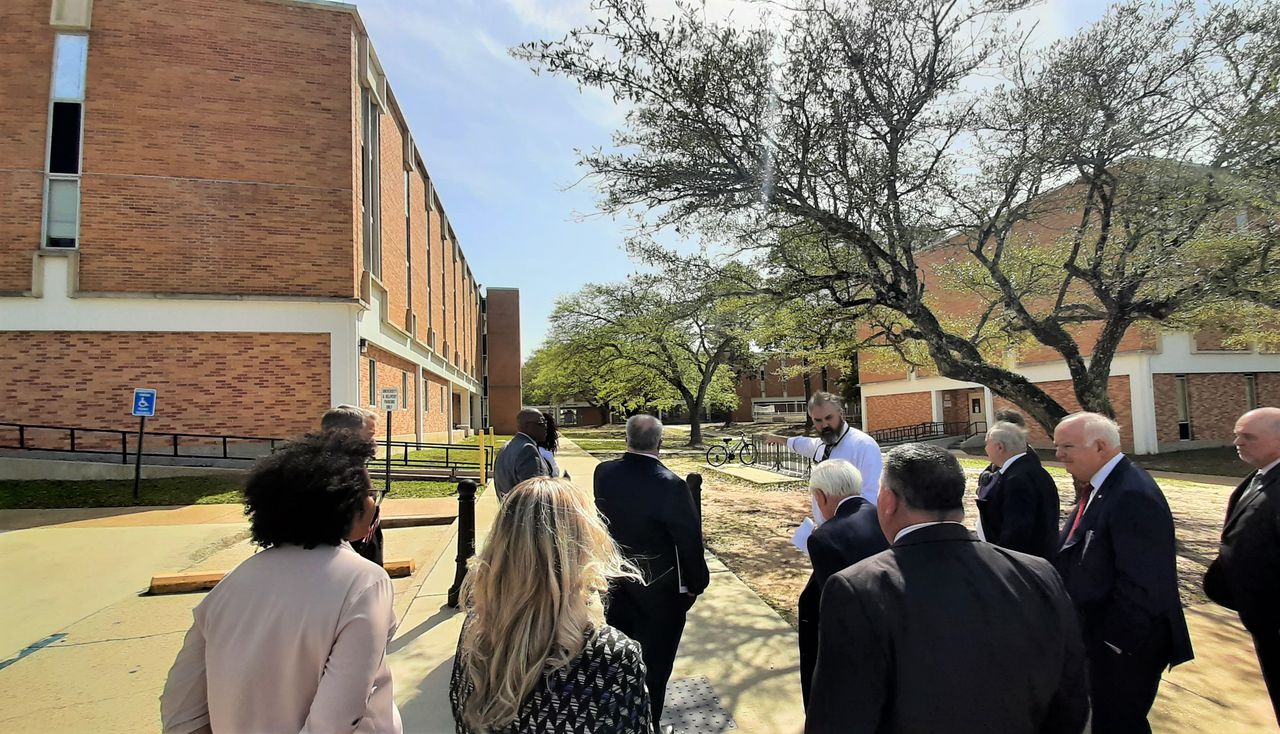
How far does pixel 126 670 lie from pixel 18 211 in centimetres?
1500

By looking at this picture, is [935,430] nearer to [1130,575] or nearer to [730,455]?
[730,455]

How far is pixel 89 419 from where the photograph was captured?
1362 centimetres

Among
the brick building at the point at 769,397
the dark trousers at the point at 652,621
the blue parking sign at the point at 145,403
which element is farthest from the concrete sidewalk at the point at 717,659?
the brick building at the point at 769,397

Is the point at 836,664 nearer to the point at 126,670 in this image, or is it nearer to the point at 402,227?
the point at 126,670

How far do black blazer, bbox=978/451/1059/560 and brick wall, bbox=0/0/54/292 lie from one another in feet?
61.5

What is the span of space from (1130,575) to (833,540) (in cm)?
127

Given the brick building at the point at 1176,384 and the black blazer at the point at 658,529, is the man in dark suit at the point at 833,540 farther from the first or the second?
the brick building at the point at 1176,384

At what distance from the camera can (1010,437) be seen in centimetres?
376

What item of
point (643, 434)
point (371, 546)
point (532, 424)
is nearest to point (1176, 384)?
point (532, 424)

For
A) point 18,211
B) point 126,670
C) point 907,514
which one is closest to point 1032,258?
point 907,514

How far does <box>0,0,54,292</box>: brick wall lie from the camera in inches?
536

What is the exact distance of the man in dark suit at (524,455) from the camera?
469cm

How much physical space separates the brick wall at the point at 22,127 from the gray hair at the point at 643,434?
17.0 metres

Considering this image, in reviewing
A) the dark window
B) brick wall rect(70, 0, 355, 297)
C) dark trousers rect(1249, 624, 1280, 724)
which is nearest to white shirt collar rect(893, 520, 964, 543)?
A: dark trousers rect(1249, 624, 1280, 724)
